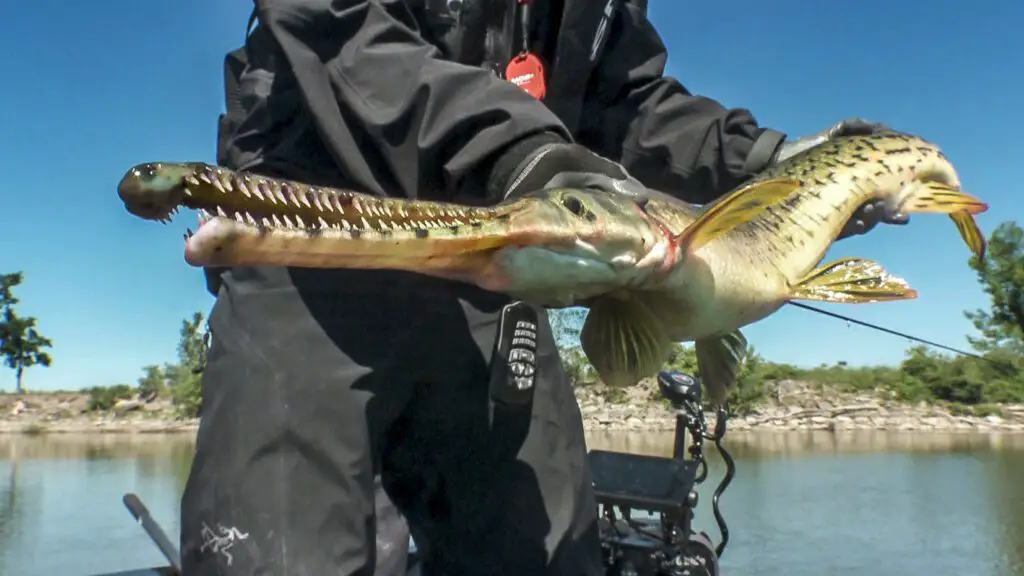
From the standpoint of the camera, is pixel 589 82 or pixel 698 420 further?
pixel 698 420

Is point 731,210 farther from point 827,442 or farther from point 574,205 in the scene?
point 827,442

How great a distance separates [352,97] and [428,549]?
3.30 feet

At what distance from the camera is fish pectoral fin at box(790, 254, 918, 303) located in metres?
1.60

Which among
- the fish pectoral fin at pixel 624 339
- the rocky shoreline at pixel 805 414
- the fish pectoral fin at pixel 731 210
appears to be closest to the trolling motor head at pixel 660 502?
the fish pectoral fin at pixel 624 339

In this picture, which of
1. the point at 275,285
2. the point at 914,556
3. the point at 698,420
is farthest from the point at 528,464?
the point at 914,556

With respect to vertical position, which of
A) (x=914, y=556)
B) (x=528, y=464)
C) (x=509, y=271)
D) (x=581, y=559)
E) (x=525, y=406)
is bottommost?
(x=914, y=556)

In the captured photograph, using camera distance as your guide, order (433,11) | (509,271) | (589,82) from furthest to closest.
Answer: (589,82) < (433,11) < (509,271)

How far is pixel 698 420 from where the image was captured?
3.31 meters

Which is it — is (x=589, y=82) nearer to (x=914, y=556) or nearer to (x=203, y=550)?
(x=203, y=550)

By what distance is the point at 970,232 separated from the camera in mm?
2467

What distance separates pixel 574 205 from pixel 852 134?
1.45m

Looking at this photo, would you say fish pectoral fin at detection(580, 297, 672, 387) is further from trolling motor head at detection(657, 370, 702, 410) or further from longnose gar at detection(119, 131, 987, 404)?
trolling motor head at detection(657, 370, 702, 410)

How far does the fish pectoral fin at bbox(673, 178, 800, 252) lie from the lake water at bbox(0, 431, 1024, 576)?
796 centimetres

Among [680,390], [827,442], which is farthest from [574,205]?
[827,442]
